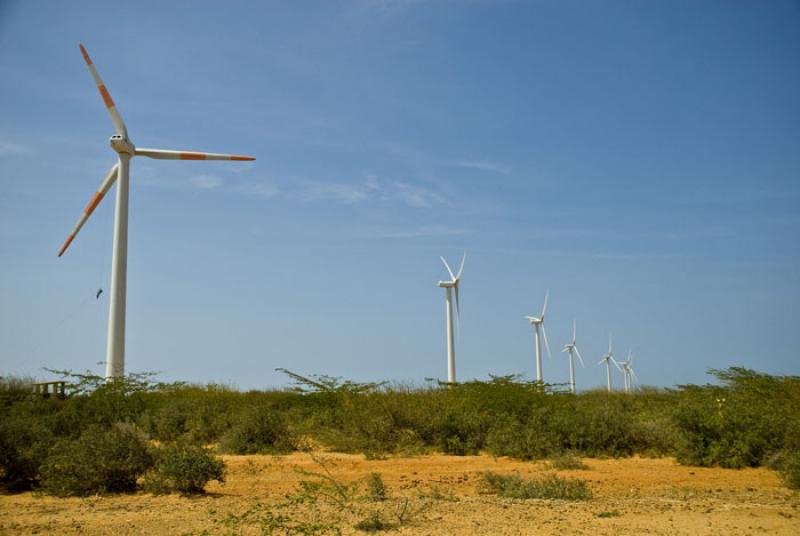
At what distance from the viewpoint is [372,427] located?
2069 cm

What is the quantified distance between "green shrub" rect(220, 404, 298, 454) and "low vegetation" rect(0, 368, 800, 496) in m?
0.04

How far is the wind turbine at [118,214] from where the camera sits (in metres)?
32.2

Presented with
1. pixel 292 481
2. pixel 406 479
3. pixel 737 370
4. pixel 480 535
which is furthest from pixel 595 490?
pixel 737 370

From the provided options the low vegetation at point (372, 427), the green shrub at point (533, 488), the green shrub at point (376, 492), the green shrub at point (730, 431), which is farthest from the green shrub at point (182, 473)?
the green shrub at point (730, 431)

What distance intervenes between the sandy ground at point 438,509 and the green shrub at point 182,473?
1.00 feet

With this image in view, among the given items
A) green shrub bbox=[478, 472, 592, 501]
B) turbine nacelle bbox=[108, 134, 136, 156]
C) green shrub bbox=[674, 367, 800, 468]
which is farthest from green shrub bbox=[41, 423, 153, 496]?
turbine nacelle bbox=[108, 134, 136, 156]

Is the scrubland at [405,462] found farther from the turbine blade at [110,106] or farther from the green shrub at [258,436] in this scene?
the turbine blade at [110,106]

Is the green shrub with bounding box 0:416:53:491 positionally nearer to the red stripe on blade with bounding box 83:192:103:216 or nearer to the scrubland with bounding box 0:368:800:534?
the scrubland with bounding box 0:368:800:534

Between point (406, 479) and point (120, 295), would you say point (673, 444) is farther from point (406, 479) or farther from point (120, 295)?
point (120, 295)

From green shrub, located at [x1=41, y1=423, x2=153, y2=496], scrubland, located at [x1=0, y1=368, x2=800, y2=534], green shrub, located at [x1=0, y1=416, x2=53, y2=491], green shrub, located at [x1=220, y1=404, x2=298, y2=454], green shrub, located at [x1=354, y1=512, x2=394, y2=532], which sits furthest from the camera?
green shrub, located at [x1=220, y1=404, x2=298, y2=454]

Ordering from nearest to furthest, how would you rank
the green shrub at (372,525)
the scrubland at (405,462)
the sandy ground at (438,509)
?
1. the green shrub at (372,525)
2. the sandy ground at (438,509)
3. the scrubland at (405,462)

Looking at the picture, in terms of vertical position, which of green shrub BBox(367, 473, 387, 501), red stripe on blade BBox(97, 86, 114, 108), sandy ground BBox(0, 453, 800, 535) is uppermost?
red stripe on blade BBox(97, 86, 114, 108)

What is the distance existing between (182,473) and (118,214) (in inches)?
972

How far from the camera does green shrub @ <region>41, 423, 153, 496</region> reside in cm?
1312
